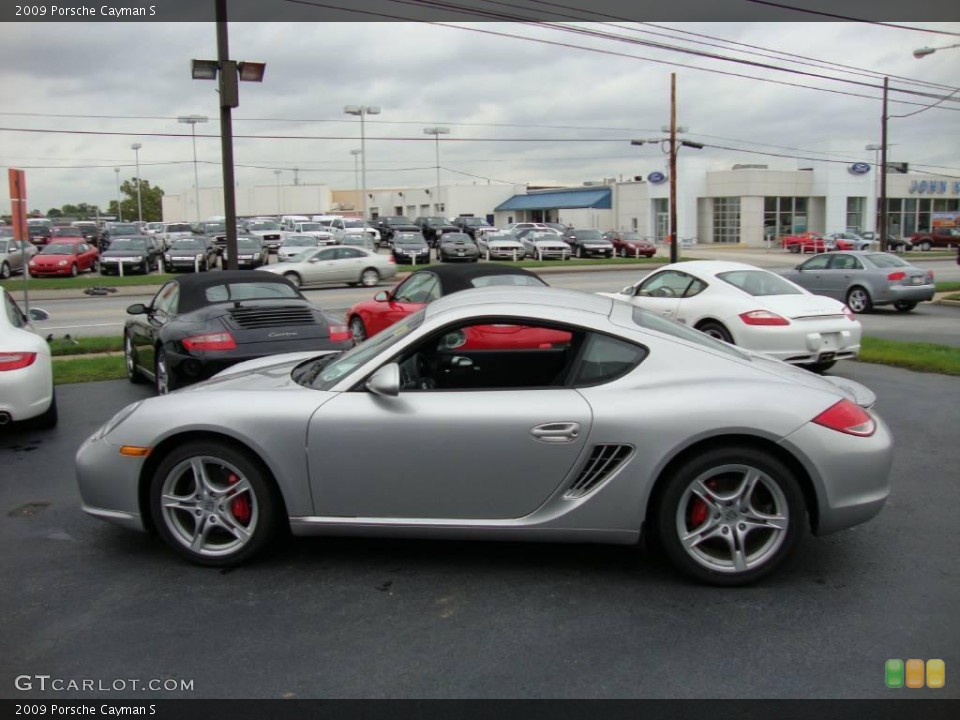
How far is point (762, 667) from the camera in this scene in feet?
11.5

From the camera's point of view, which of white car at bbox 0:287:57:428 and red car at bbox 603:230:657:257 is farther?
red car at bbox 603:230:657:257

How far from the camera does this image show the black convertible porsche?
8391mm

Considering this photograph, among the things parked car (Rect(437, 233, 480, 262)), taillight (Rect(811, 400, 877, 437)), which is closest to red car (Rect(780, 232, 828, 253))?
parked car (Rect(437, 233, 480, 262))

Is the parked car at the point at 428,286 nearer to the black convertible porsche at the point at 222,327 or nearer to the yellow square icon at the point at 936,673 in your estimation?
the black convertible porsche at the point at 222,327

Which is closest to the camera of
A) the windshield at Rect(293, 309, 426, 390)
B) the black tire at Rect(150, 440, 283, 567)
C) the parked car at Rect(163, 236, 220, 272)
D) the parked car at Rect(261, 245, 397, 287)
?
the black tire at Rect(150, 440, 283, 567)

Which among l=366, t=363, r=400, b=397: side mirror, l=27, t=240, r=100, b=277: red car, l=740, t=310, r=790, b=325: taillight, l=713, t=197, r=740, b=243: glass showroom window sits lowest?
l=740, t=310, r=790, b=325: taillight

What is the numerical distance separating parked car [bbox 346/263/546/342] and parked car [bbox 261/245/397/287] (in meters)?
16.8

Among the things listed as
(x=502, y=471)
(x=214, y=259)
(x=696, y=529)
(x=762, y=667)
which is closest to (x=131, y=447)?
(x=502, y=471)

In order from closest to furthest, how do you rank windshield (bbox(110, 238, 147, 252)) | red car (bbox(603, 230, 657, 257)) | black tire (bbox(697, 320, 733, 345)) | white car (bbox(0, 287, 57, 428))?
white car (bbox(0, 287, 57, 428)) → black tire (bbox(697, 320, 733, 345)) → windshield (bbox(110, 238, 147, 252)) → red car (bbox(603, 230, 657, 257))

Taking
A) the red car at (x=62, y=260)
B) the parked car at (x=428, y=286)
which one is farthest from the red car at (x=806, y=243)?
the parked car at (x=428, y=286)

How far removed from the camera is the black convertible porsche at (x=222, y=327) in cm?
839

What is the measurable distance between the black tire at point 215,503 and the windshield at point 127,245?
3409 centimetres

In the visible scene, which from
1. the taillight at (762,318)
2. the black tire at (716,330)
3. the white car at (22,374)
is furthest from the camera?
the black tire at (716,330)

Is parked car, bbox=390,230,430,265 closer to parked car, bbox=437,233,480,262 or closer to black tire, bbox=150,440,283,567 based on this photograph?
parked car, bbox=437,233,480,262
